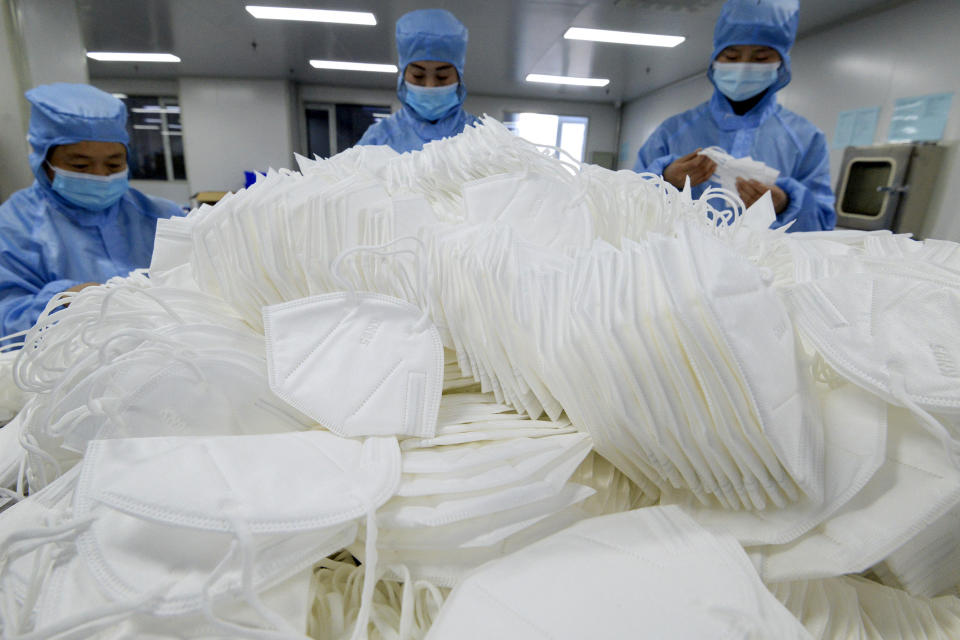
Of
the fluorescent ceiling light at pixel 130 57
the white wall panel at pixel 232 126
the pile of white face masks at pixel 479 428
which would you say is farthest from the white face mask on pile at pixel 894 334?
the white wall panel at pixel 232 126

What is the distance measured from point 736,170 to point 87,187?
5.58ft

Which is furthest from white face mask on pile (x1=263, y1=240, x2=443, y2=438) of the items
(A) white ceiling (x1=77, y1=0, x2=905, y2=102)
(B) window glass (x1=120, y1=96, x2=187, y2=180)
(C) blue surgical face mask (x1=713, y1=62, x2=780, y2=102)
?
(B) window glass (x1=120, y1=96, x2=187, y2=180)

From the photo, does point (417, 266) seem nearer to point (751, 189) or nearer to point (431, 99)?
point (751, 189)

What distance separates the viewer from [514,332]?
341 mm

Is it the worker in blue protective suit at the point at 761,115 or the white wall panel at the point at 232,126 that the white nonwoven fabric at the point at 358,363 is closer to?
the worker in blue protective suit at the point at 761,115

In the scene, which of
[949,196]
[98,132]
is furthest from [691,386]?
[949,196]

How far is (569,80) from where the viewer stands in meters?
5.00

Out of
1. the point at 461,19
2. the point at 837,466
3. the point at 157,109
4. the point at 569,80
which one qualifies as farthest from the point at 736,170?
the point at 157,109

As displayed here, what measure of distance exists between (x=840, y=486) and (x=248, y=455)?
1.19 ft

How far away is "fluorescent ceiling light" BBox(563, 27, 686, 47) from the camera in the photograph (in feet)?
10.7

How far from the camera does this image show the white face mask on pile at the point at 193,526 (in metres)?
0.23

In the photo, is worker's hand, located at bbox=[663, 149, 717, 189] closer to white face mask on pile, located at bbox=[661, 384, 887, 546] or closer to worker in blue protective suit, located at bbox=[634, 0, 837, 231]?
worker in blue protective suit, located at bbox=[634, 0, 837, 231]

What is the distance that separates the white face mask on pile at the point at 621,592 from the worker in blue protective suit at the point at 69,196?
1416 mm

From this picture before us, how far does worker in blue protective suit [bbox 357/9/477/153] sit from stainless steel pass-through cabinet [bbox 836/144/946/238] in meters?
2.35
